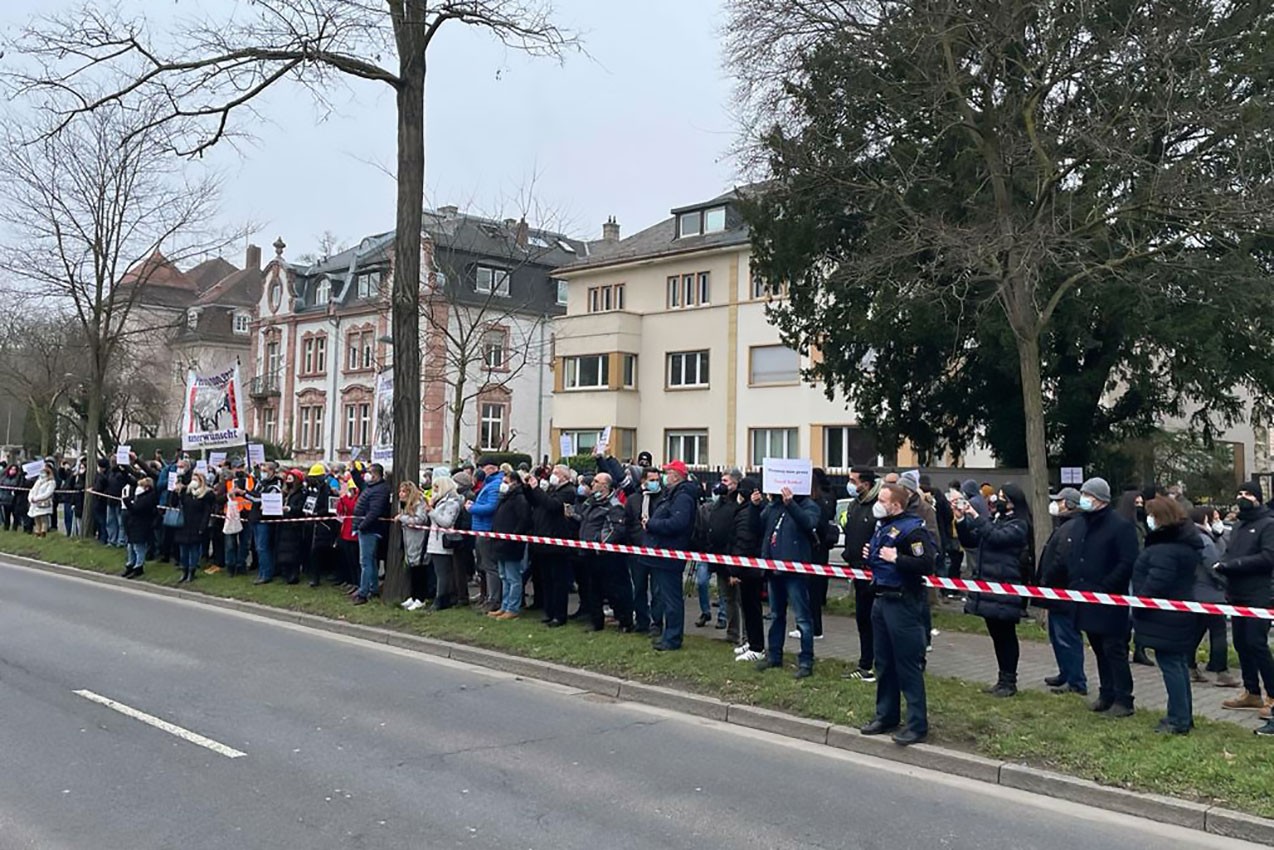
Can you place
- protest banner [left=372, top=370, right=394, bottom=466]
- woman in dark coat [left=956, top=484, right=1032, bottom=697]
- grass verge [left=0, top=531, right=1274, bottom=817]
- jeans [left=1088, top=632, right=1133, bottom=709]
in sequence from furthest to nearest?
1. protest banner [left=372, top=370, right=394, bottom=466]
2. woman in dark coat [left=956, top=484, right=1032, bottom=697]
3. jeans [left=1088, top=632, right=1133, bottom=709]
4. grass verge [left=0, top=531, right=1274, bottom=817]

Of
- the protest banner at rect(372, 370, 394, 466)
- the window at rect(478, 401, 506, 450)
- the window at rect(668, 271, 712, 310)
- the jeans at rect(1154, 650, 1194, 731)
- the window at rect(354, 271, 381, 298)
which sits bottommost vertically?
the jeans at rect(1154, 650, 1194, 731)

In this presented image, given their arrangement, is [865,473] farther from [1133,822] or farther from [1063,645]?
[1133,822]

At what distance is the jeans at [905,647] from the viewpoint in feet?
25.4

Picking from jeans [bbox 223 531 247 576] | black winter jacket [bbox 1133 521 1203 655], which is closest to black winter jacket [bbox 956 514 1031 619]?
black winter jacket [bbox 1133 521 1203 655]

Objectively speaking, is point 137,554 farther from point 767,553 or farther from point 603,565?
point 767,553

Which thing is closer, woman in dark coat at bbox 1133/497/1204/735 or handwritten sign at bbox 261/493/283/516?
woman in dark coat at bbox 1133/497/1204/735

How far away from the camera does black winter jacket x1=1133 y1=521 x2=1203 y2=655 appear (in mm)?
7637

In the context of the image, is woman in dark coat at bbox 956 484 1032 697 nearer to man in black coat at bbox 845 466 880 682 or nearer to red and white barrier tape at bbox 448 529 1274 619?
red and white barrier tape at bbox 448 529 1274 619

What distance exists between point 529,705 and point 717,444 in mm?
32026

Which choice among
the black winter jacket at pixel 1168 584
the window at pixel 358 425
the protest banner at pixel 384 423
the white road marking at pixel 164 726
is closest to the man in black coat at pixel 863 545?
the black winter jacket at pixel 1168 584

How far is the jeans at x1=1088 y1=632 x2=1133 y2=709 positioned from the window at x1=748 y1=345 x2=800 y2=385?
2993 centimetres

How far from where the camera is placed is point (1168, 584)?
308 inches

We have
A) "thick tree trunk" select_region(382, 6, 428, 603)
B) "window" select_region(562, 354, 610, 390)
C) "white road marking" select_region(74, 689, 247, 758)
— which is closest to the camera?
"white road marking" select_region(74, 689, 247, 758)

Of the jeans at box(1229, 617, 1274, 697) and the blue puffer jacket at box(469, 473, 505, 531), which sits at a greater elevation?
the blue puffer jacket at box(469, 473, 505, 531)
